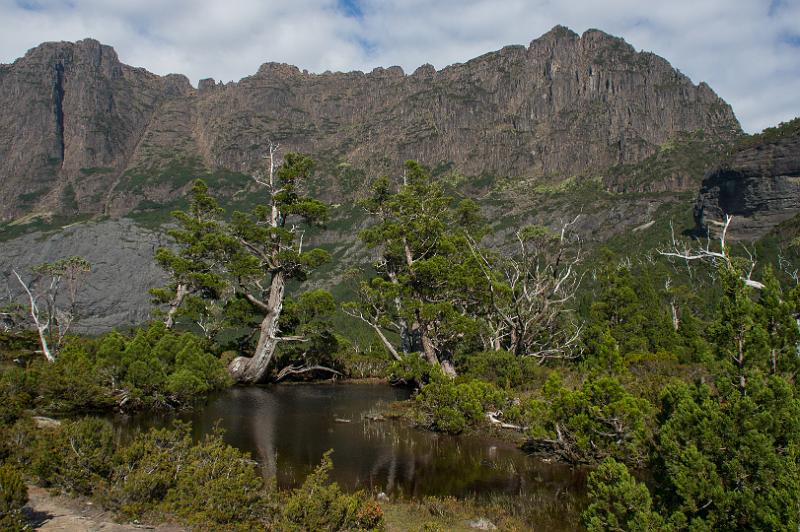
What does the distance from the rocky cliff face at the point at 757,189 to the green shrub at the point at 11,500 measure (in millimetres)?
120784

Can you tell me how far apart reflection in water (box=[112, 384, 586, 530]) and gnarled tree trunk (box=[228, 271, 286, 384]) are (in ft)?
20.8

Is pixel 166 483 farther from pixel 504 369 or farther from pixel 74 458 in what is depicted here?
pixel 504 369

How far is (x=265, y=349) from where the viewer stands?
97.2 ft

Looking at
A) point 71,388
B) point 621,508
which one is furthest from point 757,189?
point 71,388

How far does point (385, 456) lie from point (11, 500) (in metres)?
9.32

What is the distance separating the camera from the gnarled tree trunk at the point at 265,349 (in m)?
29.2

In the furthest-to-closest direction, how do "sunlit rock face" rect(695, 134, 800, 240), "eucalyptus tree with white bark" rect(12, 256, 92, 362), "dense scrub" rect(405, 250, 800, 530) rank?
"sunlit rock face" rect(695, 134, 800, 240) < "eucalyptus tree with white bark" rect(12, 256, 92, 362) < "dense scrub" rect(405, 250, 800, 530)

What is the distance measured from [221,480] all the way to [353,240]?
152 metres

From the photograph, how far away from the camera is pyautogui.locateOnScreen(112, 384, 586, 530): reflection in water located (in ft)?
39.6

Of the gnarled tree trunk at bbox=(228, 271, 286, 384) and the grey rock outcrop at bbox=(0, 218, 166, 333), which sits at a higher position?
the grey rock outcrop at bbox=(0, 218, 166, 333)

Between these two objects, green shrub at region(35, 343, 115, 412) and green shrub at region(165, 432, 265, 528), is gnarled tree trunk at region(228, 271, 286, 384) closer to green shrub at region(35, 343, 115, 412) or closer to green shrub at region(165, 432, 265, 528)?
green shrub at region(35, 343, 115, 412)

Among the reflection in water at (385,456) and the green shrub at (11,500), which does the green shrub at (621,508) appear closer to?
the reflection in water at (385,456)

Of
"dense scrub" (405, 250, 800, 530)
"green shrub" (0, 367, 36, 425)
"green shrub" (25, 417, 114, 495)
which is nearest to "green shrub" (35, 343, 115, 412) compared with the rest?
"green shrub" (0, 367, 36, 425)

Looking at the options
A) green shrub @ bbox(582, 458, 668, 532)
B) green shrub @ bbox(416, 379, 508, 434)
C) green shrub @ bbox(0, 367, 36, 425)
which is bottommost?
green shrub @ bbox(416, 379, 508, 434)
